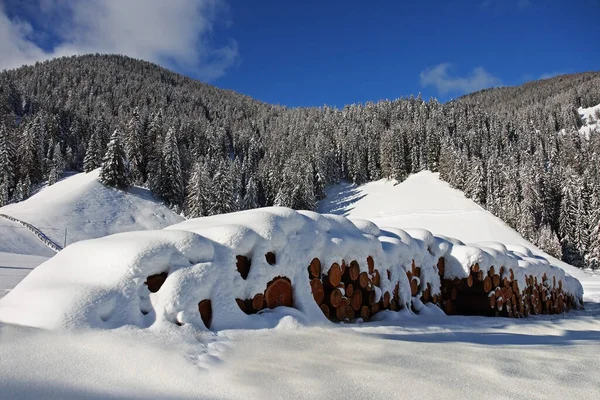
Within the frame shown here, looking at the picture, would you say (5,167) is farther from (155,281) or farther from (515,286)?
(515,286)

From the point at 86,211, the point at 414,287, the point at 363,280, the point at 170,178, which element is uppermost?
the point at 170,178

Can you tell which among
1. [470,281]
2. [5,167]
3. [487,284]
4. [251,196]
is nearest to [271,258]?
[470,281]

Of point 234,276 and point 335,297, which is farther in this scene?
point 335,297

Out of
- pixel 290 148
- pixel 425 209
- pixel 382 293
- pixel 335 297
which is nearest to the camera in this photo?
pixel 335 297

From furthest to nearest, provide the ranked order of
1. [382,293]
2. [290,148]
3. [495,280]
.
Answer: [290,148] → [495,280] → [382,293]

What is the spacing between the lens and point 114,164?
4062 centimetres

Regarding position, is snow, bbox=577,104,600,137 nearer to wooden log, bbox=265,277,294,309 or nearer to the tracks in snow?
the tracks in snow

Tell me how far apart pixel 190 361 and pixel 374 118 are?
4119 inches

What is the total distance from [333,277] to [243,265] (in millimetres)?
1426

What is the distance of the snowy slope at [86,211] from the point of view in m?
32.6

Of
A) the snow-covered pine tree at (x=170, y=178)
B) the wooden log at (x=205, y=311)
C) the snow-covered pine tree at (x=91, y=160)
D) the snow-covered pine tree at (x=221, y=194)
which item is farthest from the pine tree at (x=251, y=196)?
the wooden log at (x=205, y=311)

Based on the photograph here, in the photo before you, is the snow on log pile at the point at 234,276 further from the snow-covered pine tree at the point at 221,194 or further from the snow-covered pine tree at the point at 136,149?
the snow-covered pine tree at the point at 136,149

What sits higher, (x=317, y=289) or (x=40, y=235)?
(x=40, y=235)

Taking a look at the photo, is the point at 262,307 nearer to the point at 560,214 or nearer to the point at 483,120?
the point at 560,214
